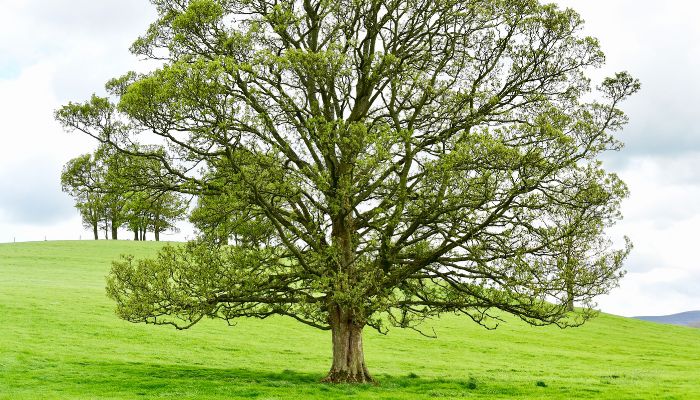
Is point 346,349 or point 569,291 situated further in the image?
point 346,349

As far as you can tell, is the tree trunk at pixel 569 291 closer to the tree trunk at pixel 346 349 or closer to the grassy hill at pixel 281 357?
the grassy hill at pixel 281 357

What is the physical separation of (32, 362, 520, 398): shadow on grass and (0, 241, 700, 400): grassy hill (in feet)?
0.22

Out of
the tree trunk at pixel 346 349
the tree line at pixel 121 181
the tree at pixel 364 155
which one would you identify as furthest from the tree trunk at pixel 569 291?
the tree line at pixel 121 181

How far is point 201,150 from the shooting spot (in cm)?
2414

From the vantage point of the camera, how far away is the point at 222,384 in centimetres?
2520

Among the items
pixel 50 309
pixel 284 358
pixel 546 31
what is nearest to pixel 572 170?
pixel 546 31

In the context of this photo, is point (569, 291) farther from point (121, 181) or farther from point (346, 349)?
point (121, 181)

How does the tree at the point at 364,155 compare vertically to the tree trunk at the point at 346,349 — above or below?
above

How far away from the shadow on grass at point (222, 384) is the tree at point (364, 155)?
6.63 feet

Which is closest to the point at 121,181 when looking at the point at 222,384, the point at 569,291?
the point at 222,384

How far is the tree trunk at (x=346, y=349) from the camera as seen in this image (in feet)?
82.2

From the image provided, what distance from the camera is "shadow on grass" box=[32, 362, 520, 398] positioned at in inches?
905

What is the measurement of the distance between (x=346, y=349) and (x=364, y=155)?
8.07 meters

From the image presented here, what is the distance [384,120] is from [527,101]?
5574mm
